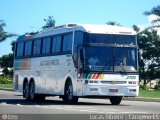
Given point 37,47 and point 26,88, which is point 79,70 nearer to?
point 37,47

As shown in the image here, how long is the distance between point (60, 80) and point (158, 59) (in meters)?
45.5

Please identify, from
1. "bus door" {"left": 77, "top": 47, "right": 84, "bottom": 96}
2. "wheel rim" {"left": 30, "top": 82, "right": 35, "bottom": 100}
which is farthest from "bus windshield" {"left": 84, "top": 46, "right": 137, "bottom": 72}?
"wheel rim" {"left": 30, "top": 82, "right": 35, "bottom": 100}

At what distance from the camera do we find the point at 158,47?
7019 cm

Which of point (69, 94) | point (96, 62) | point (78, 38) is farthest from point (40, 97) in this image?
point (96, 62)

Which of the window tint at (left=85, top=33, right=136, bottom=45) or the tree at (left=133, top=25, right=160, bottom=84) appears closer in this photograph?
the window tint at (left=85, top=33, right=136, bottom=45)

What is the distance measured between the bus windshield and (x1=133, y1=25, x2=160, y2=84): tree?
4420cm

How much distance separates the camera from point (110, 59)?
23906mm

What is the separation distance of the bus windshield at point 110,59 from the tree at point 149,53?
44.2 m

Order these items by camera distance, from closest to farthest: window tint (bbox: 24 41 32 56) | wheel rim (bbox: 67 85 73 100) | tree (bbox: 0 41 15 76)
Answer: wheel rim (bbox: 67 85 73 100) → window tint (bbox: 24 41 32 56) → tree (bbox: 0 41 15 76)

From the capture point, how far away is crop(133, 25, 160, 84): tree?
6844 centimetres

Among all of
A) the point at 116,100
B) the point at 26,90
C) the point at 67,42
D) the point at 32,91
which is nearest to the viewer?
the point at 67,42

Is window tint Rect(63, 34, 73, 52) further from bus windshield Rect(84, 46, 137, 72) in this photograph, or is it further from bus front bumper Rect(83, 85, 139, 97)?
bus front bumper Rect(83, 85, 139, 97)

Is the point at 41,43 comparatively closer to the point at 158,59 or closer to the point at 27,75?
the point at 27,75

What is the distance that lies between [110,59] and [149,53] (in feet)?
152
